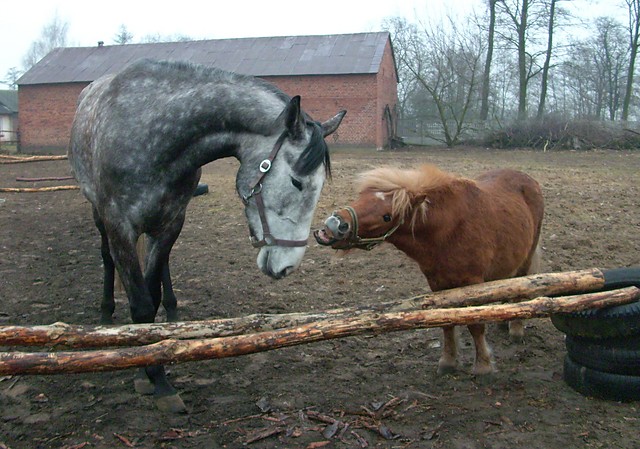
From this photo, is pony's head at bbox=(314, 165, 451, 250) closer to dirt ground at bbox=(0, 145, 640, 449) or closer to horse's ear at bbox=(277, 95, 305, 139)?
dirt ground at bbox=(0, 145, 640, 449)

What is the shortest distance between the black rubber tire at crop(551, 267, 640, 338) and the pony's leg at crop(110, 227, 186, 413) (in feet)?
8.38

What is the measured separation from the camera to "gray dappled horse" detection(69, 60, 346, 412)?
138 inches

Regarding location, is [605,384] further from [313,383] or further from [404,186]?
[313,383]

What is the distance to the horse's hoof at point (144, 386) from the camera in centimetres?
404

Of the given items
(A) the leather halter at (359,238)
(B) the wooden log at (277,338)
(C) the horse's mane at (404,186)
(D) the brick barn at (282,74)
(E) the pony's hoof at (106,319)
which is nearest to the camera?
(B) the wooden log at (277,338)

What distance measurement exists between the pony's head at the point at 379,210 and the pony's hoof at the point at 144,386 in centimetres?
166

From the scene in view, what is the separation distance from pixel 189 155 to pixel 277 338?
160 cm

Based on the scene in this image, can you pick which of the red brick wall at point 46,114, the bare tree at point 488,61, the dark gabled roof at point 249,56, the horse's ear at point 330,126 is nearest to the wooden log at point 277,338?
the horse's ear at point 330,126

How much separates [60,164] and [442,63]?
20.9 metres

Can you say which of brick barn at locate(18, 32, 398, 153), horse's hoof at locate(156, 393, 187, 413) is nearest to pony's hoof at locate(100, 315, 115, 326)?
horse's hoof at locate(156, 393, 187, 413)

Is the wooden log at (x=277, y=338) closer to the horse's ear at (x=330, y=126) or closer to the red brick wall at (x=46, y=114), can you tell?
the horse's ear at (x=330, y=126)

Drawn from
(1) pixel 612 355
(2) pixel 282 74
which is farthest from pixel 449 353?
(2) pixel 282 74

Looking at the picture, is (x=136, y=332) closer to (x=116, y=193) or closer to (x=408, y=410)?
(x=116, y=193)

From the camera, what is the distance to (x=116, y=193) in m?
4.04
